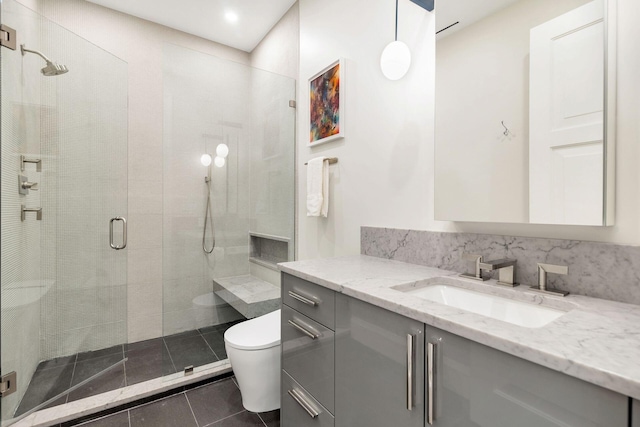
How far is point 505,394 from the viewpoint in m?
0.62

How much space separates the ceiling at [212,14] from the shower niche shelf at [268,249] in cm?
184

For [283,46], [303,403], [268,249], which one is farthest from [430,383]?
[283,46]

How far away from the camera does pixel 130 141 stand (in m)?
2.51

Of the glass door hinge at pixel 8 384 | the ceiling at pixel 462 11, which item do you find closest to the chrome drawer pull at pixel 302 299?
the ceiling at pixel 462 11

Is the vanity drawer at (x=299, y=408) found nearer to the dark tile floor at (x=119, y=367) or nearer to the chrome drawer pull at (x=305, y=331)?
the chrome drawer pull at (x=305, y=331)

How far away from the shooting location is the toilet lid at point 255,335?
5.06ft

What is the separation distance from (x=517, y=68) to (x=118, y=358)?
2.86 meters

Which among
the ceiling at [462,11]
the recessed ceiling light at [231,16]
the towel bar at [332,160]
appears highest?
the recessed ceiling light at [231,16]

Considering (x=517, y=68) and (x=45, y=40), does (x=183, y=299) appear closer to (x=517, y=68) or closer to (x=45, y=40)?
(x=45, y=40)

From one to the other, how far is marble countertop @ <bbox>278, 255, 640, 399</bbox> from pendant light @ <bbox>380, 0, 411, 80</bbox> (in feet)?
3.13

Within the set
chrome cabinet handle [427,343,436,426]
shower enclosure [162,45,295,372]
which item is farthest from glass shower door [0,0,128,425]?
chrome cabinet handle [427,343,436,426]

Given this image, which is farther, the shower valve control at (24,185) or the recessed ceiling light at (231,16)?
the recessed ceiling light at (231,16)

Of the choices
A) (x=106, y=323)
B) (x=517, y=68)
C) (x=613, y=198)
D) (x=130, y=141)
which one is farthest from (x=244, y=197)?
(x=613, y=198)

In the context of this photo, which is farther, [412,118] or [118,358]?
[118,358]
